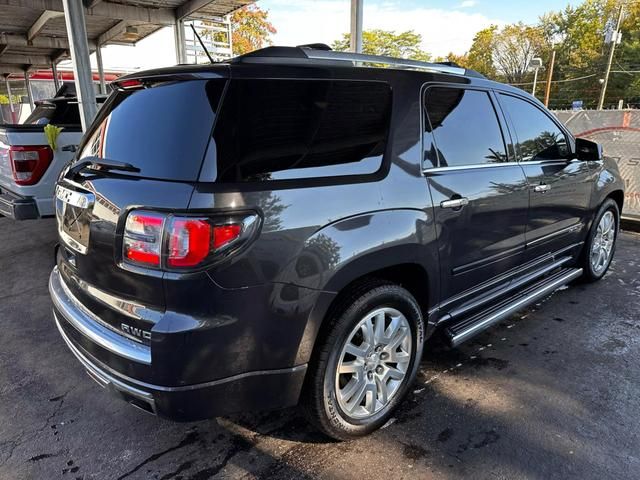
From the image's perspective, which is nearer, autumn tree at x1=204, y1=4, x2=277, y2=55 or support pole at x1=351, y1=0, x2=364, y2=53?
support pole at x1=351, y1=0, x2=364, y2=53

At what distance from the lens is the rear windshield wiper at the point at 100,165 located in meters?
2.06

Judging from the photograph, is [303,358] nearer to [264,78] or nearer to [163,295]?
[163,295]

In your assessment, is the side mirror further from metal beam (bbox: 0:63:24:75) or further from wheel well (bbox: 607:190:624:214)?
metal beam (bbox: 0:63:24:75)

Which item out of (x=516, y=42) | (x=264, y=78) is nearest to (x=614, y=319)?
(x=264, y=78)

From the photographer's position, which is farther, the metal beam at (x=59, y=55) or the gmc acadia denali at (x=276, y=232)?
the metal beam at (x=59, y=55)

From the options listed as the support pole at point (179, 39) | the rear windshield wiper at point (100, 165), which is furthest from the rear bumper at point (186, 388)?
the support pole at point (179, 39)

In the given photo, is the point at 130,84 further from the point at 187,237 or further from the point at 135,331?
the point at 135,331

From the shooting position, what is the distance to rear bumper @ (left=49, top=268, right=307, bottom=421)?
1.87m

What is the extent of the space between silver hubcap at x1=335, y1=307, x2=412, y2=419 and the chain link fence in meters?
6.08

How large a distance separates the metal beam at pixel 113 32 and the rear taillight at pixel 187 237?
13.8m

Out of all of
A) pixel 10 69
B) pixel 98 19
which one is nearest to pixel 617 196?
pixel 98 19

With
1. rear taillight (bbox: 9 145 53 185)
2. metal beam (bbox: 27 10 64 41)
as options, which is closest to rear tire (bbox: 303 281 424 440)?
rear taillight (bbox: 9 145 53 185)

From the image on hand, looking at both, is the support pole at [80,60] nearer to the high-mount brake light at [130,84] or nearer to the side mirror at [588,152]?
the high-mount brake light at [130,84]

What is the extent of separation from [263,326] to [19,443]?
1.64 m
